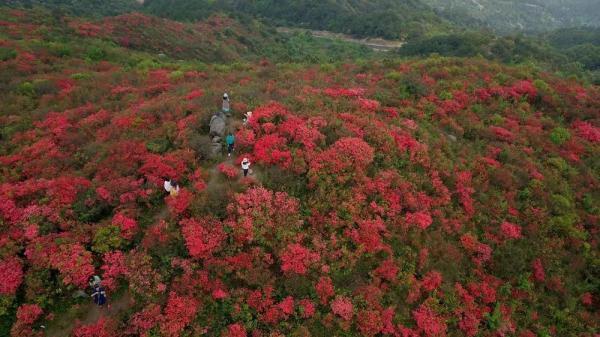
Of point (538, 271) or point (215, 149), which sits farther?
point (215, 149)

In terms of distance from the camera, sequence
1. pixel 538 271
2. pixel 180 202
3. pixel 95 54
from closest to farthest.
A: 1. pixel 180 202
2. pixel 538 271
3. pixel 95 54

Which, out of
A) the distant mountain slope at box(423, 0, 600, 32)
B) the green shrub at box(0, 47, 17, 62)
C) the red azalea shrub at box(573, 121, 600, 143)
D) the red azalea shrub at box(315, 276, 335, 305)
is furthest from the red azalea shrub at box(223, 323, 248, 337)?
the distant mountain slope at box(423, 0, 600, 32)

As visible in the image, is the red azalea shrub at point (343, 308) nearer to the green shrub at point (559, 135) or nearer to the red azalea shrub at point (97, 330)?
the red azalea shrub at point (97, 330)

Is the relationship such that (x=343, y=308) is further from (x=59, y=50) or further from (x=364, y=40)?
(x=364, y=40)

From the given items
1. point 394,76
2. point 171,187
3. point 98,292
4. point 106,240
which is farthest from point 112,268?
point 394,76

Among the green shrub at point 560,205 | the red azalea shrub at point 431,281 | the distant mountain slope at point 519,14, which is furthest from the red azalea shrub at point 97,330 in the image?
the distant mountain slope at point 519,14

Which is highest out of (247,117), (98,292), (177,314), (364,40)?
(247,117)

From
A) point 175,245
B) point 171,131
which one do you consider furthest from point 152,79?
point 175,245
